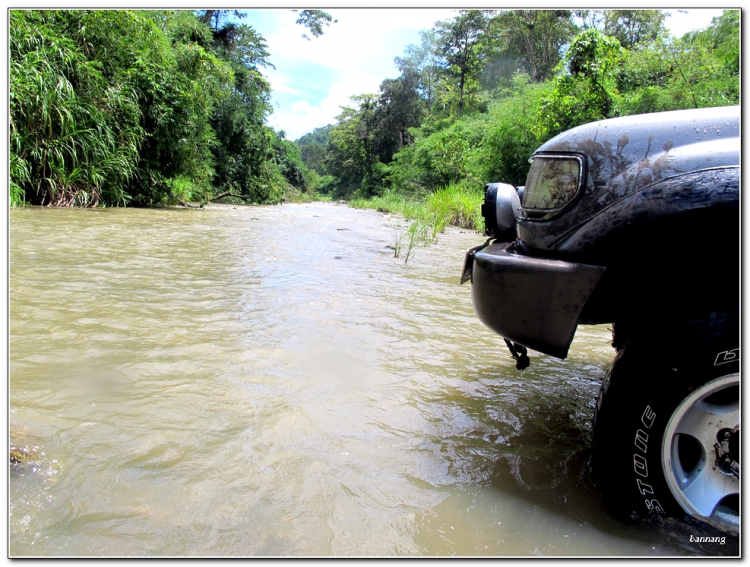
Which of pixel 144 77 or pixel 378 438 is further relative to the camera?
pixel 144 77

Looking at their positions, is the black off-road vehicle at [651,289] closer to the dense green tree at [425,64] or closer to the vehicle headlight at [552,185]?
the vehicle headlight at [552,185]

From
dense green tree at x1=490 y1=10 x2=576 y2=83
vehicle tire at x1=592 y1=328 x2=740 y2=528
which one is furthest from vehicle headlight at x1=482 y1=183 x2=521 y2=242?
dense green tree at x1=490 y1=10 x2=576 y2=83

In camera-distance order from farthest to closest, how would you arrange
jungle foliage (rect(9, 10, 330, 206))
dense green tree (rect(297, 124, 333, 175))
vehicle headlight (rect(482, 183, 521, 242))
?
dense green tree (rect(297, 124, 333, 175)) < jungle foliage (rect(9, 10, 330, 206)) < vehicle headlight (rect(482, 183, 521, 242))

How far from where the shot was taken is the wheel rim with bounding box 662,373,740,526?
120 cm

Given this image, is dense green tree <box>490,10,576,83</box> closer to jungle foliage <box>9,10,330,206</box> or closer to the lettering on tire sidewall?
jungle foliage <box>9,10,330,206</box>

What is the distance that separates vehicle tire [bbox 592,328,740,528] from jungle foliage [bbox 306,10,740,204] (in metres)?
4.45

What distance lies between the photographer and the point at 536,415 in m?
2.00

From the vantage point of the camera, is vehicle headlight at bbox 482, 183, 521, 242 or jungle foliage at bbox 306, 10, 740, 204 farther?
jungle foliage at bbox 306, 10, 740, 204

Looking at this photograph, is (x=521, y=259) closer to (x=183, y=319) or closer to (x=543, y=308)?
(x=543, y=308)

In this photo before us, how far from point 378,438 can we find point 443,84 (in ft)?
131

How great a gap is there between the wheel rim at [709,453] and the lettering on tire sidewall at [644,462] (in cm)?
5

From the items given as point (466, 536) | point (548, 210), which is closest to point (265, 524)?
point (466, 536)

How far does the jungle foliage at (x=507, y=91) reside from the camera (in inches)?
431

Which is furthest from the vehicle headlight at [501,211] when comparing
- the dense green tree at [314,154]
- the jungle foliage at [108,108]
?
the dense green tree at [314,154]
